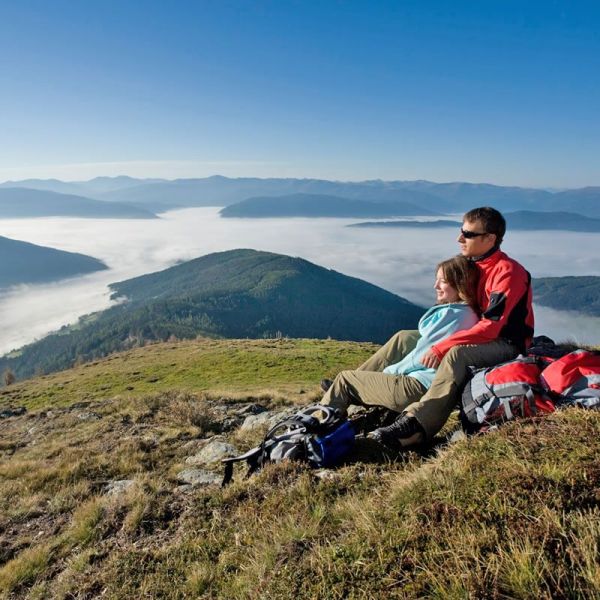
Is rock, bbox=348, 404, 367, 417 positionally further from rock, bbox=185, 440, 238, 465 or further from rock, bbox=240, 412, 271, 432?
rock, bbox=240, 412, 271, 432

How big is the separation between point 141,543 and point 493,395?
4.36 meters

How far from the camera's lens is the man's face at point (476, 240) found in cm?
591

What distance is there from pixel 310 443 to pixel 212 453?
340cm

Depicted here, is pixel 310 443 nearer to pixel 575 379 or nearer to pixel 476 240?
pixel 575 379

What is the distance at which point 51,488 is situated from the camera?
7531 millimetres

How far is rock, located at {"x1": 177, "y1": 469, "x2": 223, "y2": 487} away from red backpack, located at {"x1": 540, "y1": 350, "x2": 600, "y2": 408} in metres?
4.63

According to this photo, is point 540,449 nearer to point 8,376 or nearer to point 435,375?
point 435,375

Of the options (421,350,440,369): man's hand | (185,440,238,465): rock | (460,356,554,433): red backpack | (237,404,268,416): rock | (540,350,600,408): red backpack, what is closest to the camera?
(540,350,600,408): red backpack

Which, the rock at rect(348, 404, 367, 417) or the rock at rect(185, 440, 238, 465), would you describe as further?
the rock at rect(185, 440, 238, 465)

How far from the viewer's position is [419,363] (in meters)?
5.89

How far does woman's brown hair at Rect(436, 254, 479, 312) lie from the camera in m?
6.00

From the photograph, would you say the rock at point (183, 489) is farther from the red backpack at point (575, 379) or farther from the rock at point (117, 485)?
the red backpack at point (575, 379)

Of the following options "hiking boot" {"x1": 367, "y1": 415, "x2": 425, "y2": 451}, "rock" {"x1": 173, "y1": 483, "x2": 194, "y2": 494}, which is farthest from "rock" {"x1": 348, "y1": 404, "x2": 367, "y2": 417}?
"rock" {"x1": 173, "y1": 483, "x2": 194, "y2": 494}

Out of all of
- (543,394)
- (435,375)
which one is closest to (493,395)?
(543,394)
